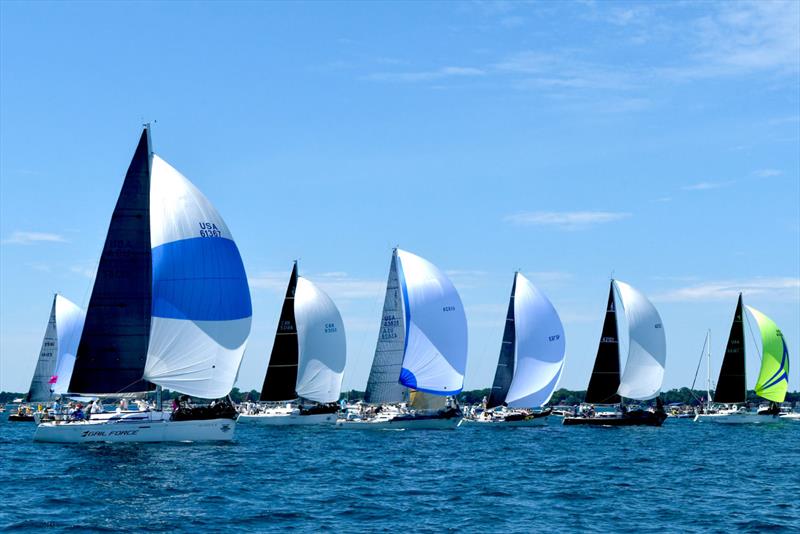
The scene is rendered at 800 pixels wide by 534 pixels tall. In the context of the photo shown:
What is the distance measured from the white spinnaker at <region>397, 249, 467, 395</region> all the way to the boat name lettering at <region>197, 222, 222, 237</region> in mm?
20205

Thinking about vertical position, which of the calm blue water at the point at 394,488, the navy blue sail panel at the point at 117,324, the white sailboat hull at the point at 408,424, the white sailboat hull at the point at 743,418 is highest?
the navy blue sail panel at the point at 117,324

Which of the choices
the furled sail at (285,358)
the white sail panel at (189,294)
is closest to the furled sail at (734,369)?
the furled sail at (285,358)

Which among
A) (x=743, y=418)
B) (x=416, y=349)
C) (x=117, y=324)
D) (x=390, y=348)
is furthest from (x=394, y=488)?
(x=743, y=418)

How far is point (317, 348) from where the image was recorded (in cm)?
7481

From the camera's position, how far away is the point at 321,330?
74.9 meters

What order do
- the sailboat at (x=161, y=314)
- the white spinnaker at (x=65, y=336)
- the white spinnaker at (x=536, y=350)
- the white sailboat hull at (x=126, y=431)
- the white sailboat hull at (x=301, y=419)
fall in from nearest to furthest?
the white sailboat hull at (x=126, y=431) < the sailboat at (x=161, y=314) < the white spinnaker at (x=536, y=350) < the white sailboat hull at (x=301, y=419) < the white spinnaker at (x=65, y=336)

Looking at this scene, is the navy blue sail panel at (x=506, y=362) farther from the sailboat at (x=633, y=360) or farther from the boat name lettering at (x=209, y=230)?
the boat name lettering at (x=209, y=230)

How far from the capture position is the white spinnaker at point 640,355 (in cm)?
7600

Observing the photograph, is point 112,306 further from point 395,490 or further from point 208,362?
point 395,490

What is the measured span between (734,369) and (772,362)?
350 cm

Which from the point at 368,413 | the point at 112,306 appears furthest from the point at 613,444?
the point at 112,306

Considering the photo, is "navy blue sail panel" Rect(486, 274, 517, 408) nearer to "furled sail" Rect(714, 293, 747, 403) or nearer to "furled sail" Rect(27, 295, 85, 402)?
"furled sail" Rect(714, 293, 747, 403)

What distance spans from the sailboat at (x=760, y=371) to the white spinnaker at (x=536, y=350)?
2187 cm

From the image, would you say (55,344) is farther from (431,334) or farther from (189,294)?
(189,294)
